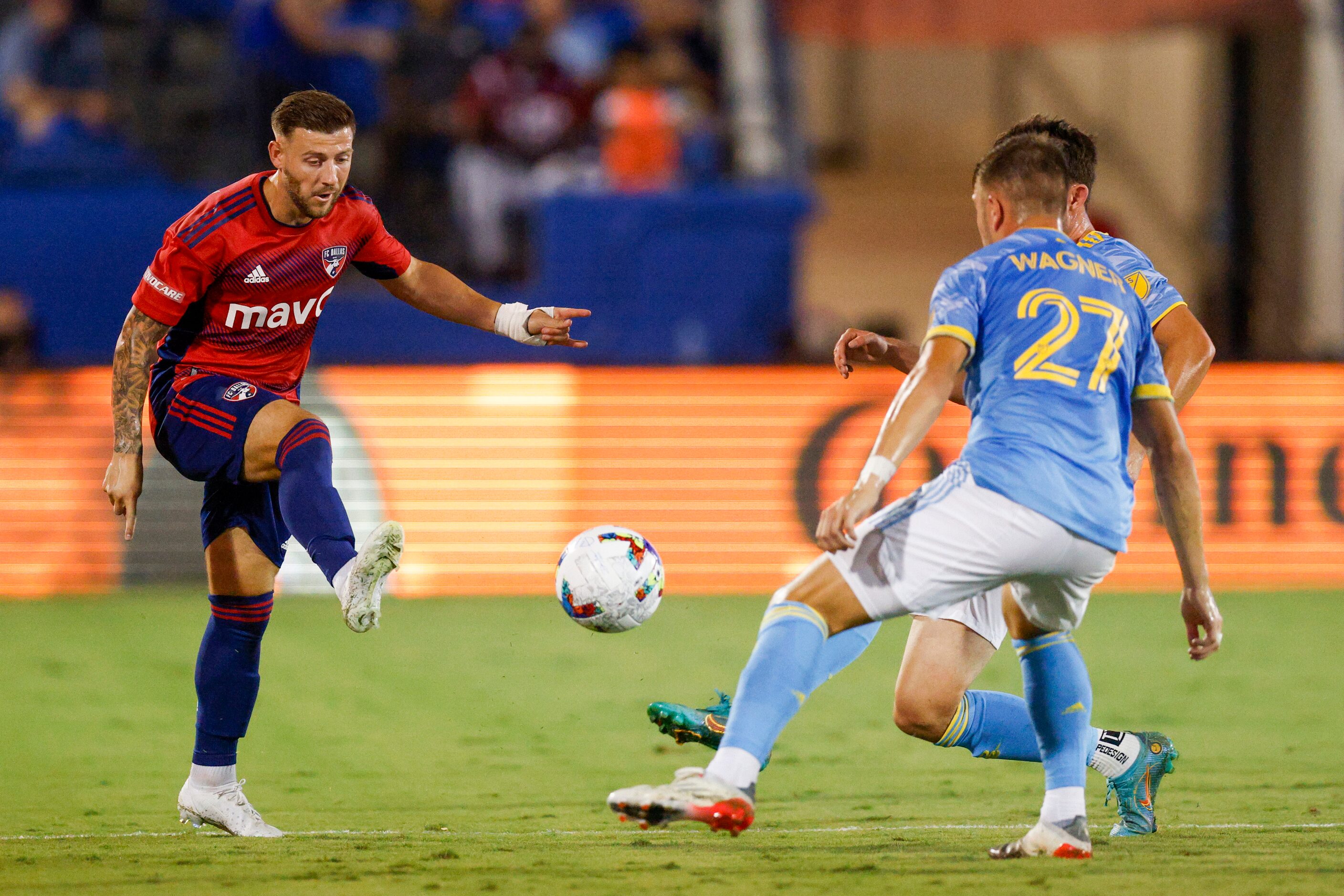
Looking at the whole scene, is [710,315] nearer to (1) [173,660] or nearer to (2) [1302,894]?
(1) [173,660]

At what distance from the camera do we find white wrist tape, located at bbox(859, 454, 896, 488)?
4.00m

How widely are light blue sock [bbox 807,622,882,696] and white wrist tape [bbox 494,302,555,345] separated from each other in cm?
160

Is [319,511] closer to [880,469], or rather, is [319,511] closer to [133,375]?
[133,375]

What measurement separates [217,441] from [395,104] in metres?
9.03

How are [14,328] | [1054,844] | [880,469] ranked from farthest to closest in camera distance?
[14,328]
[1054,844]
[880,469]

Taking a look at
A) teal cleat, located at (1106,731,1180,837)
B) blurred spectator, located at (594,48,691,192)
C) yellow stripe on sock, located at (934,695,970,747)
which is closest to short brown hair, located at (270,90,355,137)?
yellow stripe on sock, located at (934,695,970,747)

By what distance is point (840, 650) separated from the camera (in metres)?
4.47

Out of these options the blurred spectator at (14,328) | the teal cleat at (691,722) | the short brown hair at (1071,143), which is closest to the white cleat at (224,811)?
the teal cleat at (691,722)

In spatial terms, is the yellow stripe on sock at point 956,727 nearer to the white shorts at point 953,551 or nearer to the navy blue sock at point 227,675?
the white shorts at point 953,551

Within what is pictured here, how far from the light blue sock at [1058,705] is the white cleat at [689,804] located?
1104mm

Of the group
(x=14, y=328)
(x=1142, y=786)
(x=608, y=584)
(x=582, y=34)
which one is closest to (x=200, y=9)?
(x=582, y=34)

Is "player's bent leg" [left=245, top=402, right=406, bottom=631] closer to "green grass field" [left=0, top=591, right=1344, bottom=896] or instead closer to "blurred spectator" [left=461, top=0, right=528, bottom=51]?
"green grass field" [left=0, top=591, right=1344, bottom=896]

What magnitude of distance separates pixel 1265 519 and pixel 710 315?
4.23 metres

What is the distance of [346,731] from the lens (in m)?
7.00
